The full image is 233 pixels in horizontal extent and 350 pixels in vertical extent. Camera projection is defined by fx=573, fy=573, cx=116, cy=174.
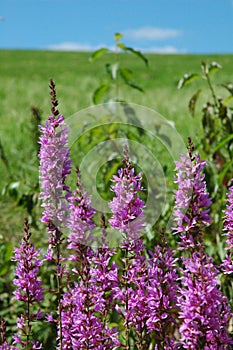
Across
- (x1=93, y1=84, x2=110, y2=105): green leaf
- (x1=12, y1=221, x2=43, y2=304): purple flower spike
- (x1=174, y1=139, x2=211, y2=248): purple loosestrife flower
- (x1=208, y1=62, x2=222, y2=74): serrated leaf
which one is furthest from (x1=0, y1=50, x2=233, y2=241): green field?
(x1=174, y1=139, x2=211, y2=248): purple loosestrife flower

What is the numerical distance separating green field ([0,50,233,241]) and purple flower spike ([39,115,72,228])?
1.82 metres

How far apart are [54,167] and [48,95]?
16285 mm

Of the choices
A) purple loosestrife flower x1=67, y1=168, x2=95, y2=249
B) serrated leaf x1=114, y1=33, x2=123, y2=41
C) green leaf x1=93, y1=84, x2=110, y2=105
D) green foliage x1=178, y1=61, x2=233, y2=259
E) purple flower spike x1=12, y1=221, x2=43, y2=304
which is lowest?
purple flower spike x1=12, y1=221, x2=43, y2=304

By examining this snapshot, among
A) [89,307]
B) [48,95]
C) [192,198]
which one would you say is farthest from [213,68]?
[48,95]

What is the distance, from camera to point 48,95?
18250 mm

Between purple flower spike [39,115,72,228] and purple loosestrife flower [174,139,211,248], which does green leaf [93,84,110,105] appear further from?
purple loosestrife flower [174,139,211,248]

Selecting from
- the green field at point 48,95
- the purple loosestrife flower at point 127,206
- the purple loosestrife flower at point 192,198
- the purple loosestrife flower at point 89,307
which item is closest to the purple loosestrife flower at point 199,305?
the purple loosestrife flower at point 192,198

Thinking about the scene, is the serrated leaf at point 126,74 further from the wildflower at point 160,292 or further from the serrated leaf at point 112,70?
the wildflower at point 160,292

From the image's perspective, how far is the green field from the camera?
804 centimetres

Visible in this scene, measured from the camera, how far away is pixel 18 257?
93.8 inches

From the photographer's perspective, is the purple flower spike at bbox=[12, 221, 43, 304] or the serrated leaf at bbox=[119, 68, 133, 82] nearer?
the purple flower spike at bbox=[12, 221, 43, 304]

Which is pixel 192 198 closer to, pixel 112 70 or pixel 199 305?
pixel 199 305

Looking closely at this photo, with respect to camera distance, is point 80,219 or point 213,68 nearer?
point 80,219

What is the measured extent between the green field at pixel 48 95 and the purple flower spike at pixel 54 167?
5.96ft
